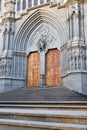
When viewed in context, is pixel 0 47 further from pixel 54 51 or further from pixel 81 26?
pixel 81 26

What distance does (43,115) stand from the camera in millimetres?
4961

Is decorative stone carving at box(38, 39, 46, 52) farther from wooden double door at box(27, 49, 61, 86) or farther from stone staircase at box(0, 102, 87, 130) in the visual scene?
stone staircase at box(0, 102, 87, 130)

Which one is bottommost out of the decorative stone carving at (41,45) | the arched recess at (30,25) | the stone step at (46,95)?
the stone step at (46,95)

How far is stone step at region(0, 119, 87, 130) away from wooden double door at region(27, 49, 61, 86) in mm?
9901

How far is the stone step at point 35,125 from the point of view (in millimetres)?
3936

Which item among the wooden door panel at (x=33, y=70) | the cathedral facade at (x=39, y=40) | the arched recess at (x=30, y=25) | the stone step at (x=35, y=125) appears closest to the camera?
the stone step at (x=35, y=125)

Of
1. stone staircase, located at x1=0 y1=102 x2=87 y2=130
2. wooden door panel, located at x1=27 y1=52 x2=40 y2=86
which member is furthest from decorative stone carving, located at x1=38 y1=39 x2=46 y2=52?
stone staircase, located at x1=0 y1=102 x2=87 y2=130

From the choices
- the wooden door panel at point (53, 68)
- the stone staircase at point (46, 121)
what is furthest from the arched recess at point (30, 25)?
the stone staircase at point (46, 121)

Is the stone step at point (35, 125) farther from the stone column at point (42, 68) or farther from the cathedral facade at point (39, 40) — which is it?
the stone column at point (42, 68)

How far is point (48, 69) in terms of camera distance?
50.9ft

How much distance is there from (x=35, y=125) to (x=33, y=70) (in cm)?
1179

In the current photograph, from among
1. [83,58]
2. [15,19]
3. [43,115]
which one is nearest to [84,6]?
[83,58]

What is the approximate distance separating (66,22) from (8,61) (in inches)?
209

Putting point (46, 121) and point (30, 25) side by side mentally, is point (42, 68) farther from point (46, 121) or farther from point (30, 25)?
point (46, 121)
